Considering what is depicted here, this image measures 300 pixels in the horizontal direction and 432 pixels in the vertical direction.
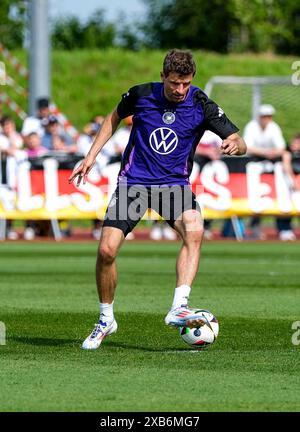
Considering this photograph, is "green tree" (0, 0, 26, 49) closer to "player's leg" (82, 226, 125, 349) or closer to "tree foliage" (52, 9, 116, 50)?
"tree foliage" (52, 9, 116, 50)

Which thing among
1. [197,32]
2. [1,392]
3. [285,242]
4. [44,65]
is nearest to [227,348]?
[1,392]

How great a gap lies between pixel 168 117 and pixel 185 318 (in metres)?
1.65

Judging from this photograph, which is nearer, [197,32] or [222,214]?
[222,214]

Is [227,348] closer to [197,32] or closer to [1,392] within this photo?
[1,392]

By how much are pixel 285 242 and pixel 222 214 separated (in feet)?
4.35

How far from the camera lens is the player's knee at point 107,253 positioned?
998cm

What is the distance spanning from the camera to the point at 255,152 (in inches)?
956

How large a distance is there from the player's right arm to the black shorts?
1.01ft

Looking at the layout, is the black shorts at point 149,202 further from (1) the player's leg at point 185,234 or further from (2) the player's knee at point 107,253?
(2) the player's knee at point 107,253

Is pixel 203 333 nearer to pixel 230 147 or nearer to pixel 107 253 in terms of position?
pixel 107 253

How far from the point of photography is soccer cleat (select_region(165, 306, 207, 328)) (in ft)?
31.5

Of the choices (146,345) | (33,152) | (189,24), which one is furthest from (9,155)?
(189,24)

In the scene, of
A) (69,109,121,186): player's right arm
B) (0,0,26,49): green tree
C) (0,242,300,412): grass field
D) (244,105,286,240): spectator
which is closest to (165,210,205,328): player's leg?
(0,242,300,412): grass field

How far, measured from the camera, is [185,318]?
9.68 meters
